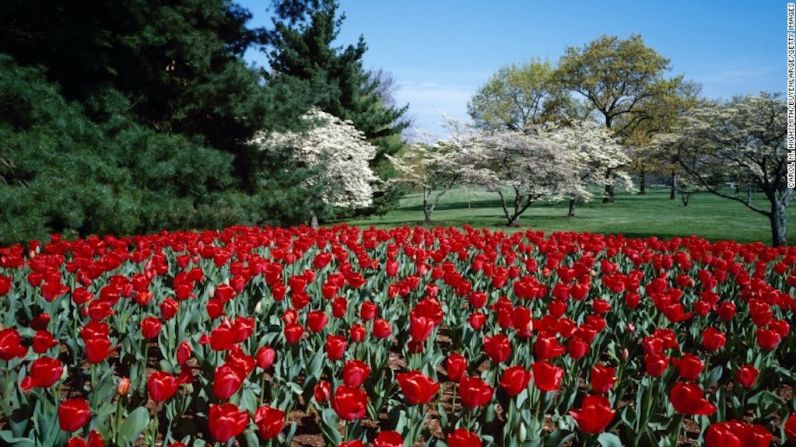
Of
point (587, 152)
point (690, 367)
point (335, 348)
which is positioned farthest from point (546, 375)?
point (587, 152)

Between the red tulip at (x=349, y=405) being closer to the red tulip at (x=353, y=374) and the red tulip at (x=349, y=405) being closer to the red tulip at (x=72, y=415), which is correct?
the red tulip at (x=353, y=374)

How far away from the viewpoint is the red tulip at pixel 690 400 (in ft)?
6.51

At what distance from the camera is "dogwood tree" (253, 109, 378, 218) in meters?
17.2

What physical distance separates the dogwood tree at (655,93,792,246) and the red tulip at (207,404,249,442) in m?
13.1

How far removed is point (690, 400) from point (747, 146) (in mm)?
13441

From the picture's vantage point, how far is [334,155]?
18453 millimetres

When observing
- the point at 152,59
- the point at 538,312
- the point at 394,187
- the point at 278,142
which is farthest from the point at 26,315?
the point at 394,187

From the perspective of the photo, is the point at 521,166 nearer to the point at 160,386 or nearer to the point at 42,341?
the point at 42,341

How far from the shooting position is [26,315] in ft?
12.7

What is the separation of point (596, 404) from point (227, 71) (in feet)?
35.8

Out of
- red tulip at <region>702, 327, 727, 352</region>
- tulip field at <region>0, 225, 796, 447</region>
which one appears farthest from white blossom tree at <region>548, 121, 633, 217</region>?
red tulip at <region>702, 327, 727, 352</region>

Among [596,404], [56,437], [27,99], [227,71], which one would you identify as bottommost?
[56,437]

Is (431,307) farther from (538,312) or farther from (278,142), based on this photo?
(278,142)

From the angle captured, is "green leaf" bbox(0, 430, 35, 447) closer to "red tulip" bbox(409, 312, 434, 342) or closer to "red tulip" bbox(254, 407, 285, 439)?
"red tulip" bbox(254, 407, 285, 439)
